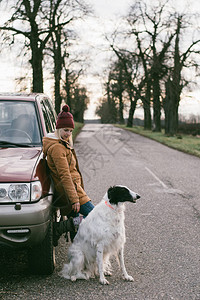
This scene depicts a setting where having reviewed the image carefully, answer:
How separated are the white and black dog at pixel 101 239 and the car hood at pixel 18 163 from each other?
93 cm

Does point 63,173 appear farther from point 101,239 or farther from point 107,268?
point 107,268

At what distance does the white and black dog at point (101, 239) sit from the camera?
3.96 metres

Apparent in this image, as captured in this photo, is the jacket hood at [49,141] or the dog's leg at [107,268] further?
the jacket hood at [49,141]

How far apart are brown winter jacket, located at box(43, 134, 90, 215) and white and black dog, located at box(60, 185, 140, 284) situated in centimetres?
33

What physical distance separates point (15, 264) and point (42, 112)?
7.40 feet

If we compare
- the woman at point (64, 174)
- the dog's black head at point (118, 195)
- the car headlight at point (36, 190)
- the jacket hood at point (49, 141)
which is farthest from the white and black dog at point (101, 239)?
the jacket hood at point (49, 141)

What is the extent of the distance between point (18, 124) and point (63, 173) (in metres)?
1.50

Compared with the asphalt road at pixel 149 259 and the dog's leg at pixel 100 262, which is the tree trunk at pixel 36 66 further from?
the dog's leg at pixel 100 262

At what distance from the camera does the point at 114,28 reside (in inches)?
1436

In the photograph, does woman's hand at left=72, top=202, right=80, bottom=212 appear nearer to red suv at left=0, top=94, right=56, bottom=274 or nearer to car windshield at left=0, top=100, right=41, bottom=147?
red suv at left=0, top=94, right=56, bottom=274

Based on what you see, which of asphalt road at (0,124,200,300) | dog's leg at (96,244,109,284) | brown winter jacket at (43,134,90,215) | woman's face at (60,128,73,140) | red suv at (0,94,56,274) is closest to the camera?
red suv at (0,94,56,274)

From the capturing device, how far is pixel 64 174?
4.11 metres

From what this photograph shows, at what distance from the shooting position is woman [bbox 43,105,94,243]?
4113 mm

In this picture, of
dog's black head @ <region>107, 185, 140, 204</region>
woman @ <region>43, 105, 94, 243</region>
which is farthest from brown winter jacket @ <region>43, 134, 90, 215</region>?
dog's black head @ <region>107, 185, 140, 204</region>
